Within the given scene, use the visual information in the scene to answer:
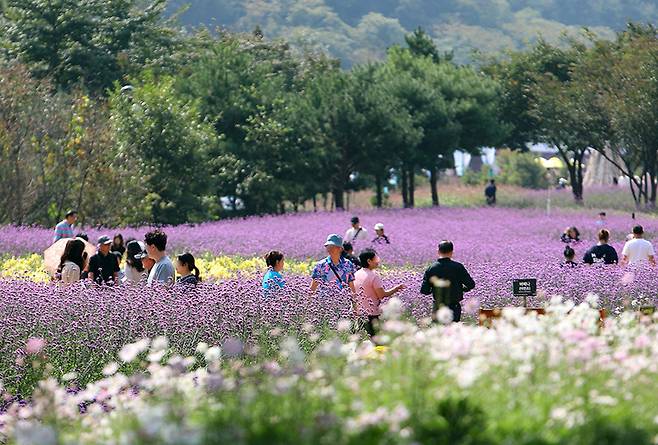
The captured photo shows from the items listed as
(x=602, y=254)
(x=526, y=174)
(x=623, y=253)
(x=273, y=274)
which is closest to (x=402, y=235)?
(x=602, y=254)

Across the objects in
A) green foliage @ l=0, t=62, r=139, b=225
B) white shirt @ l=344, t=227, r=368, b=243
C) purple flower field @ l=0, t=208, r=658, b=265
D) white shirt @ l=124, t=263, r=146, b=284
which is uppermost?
green foliage @ l=0, t=62, r=139, b=225

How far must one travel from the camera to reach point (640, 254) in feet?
62.7

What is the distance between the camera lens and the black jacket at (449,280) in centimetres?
1299

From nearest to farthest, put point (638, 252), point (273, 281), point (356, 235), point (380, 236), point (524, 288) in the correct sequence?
point (524, 288) < point (273, 281) < point (638, 252) < point (356, 235) < point (380, 236)

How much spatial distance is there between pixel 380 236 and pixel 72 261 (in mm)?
12026

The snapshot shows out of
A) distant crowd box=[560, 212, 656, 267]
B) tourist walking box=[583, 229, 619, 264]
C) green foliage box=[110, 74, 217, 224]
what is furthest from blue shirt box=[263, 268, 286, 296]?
green foliage box=[110, 74, 217, 224]

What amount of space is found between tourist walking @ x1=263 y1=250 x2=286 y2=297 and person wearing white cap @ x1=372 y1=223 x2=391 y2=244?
12.4m

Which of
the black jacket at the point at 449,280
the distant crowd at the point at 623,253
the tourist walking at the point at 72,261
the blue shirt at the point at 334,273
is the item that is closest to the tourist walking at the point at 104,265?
the tourist walking at the point at 72,261

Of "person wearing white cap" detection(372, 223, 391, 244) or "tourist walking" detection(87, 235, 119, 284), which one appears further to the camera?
"person wearing white cap" detection(372, 223, 391, 244)

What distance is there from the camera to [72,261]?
52.1ft

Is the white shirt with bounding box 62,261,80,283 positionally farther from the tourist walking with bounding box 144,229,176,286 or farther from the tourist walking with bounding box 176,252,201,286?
the tourist walking with bounding box 176,252,201,286

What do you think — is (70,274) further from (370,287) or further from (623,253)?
(623,253)

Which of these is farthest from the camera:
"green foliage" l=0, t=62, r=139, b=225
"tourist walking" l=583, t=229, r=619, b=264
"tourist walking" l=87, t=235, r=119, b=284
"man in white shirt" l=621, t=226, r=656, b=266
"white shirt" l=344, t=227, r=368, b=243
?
"green foliage" l=0, t=62, r=139, b=225

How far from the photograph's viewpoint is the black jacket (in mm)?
12992
